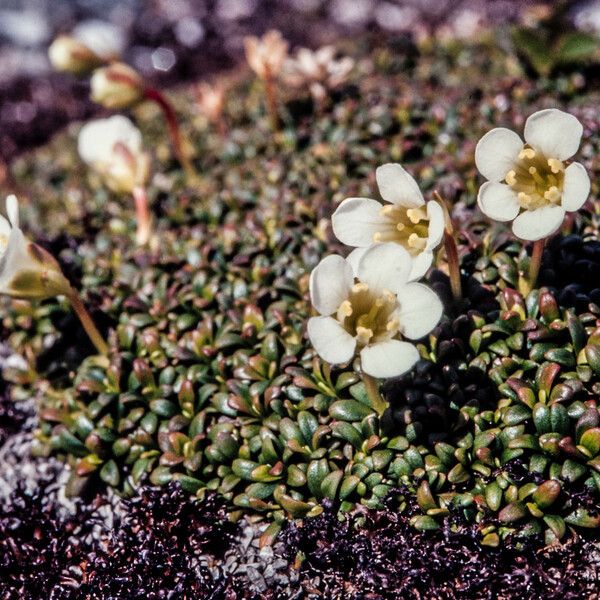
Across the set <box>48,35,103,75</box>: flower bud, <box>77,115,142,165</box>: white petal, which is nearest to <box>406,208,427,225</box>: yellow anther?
<box>77,115,142,165</box>: white petal

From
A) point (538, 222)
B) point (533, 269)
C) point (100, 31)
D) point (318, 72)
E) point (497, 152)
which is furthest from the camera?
point (100, 31)

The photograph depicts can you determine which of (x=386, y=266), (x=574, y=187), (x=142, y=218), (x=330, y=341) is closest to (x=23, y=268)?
(x=142, y=218)

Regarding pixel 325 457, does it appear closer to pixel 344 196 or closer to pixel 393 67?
pixel 344 196

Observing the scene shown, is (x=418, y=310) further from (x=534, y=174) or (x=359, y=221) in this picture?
(x=534, y=174)

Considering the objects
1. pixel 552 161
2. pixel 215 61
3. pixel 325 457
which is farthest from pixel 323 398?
pixel 215 61

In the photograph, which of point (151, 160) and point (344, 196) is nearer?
point (344, 196)
